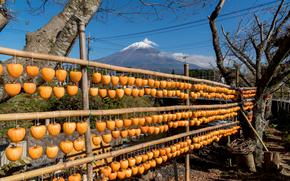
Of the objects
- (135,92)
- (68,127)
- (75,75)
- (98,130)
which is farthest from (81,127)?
(135,92)

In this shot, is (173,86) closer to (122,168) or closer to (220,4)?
(122,168)

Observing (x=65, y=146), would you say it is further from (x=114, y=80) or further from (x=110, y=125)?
(x=114, y=80)

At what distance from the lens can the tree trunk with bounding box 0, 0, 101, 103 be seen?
3.38 meters

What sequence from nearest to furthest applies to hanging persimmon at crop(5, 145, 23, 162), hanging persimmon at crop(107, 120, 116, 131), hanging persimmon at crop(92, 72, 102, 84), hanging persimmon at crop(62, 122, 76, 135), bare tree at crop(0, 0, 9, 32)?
hanging persimmon at crop(5, 145, 23, 162), hanging persimmon at crop(62, 122, 76, 135), bare tree at crop(0, 0, 9, 32), hanging persimmon at crop(92, 72, 102, 84), hanging persimmon at crop(107, 120, 116, 131)

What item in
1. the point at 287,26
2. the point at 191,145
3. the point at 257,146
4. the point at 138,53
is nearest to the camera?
the point at 191,145

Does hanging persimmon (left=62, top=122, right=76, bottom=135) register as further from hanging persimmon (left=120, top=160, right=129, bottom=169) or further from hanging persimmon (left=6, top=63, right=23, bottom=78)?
hanging persimmon (left=120, top=160, right=129, bottom=169)

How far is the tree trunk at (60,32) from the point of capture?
338 cm

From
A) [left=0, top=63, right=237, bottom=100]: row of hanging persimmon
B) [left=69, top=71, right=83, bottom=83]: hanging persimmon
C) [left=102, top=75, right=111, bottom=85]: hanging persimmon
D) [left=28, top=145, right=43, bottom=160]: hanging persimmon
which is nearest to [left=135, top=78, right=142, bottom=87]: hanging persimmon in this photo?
[left=0, top=63, right=237, bottom=100]: row of hanging persimmon

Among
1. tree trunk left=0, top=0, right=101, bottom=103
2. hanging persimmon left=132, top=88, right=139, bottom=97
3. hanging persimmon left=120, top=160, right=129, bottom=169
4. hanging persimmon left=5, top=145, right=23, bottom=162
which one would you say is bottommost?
hanging persimmon left=120, top=160, right=129, bottom=169

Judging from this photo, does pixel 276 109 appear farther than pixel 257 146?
Yes

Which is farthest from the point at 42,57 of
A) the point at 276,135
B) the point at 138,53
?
the point at 138,53

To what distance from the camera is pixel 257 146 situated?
21.8ft

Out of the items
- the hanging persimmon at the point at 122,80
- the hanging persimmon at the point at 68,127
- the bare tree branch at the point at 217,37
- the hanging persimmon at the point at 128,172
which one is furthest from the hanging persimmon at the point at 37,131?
the bare tree branch at the point at 217,37

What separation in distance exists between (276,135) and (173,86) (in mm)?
8036
